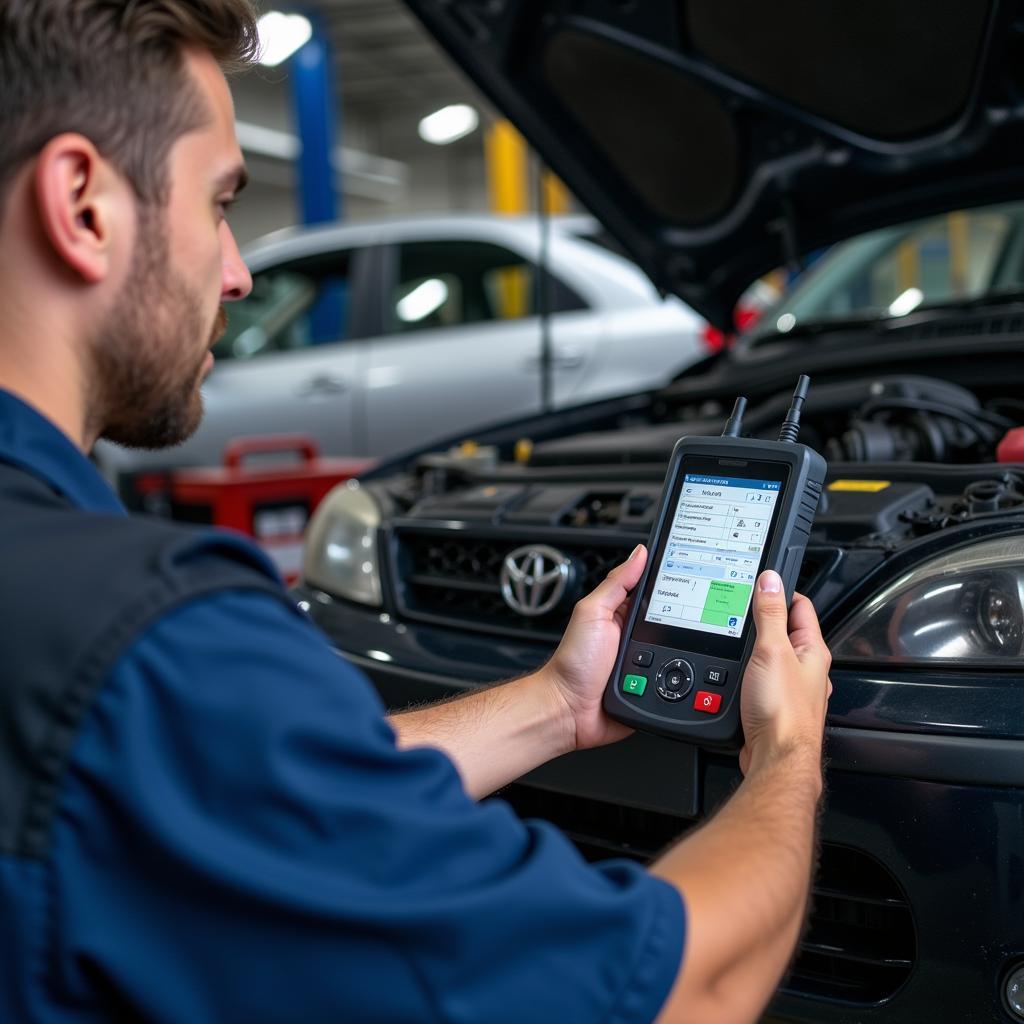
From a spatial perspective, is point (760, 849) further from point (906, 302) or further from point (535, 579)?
point (906, 302)

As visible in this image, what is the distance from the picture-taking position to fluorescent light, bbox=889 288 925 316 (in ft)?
7.88

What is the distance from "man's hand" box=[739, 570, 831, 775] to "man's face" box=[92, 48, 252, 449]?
0.54m

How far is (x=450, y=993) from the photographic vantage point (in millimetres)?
587

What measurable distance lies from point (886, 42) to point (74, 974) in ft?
5.86

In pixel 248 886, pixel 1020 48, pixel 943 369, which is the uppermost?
pixel 1020 48

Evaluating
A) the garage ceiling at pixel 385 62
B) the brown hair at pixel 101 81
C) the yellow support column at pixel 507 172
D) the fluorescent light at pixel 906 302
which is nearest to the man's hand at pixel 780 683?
the brown hair at pixel 101 81

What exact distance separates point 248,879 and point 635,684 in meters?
0.64

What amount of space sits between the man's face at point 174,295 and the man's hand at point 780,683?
21.1 inches

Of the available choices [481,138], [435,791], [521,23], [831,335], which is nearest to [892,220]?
[831,335]

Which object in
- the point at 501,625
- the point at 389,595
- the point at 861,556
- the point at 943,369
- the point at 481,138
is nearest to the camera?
the point at 861,556

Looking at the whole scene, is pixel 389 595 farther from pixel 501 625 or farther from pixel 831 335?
pixel 831 335

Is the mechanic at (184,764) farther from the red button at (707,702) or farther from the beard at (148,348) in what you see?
the red button at (707,702)

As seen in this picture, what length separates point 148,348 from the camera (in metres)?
0.75

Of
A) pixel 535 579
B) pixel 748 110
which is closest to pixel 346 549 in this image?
pixel 535 579
